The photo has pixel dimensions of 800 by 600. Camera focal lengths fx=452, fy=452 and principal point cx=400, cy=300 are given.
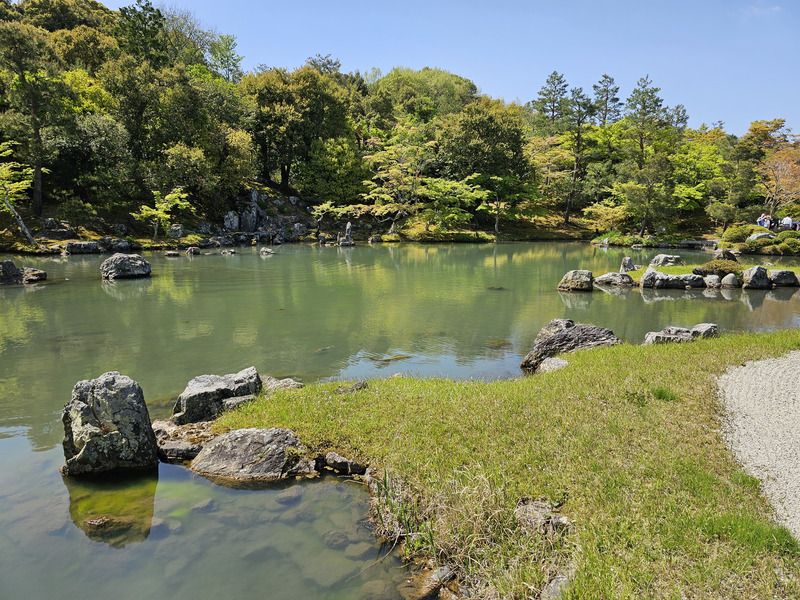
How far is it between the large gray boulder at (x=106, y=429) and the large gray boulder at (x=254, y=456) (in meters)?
0.90

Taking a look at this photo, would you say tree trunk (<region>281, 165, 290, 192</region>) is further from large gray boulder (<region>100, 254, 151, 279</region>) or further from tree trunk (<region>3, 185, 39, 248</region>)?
large gray boulder (<region>100, 254, 151, 279</region>)

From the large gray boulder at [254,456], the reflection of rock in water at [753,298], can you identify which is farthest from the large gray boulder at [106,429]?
the reflection of rock in water at [753,298]

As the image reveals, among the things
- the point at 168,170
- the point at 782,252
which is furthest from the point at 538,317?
the point at 168,170

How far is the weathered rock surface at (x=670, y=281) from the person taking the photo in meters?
24.6

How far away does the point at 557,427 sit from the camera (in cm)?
655

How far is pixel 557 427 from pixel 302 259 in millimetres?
32161

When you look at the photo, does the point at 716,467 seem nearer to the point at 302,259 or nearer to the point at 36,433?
the point at 36,433

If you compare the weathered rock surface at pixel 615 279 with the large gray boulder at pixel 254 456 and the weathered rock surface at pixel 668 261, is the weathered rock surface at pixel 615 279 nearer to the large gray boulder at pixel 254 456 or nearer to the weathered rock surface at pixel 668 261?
the weathered rock surface at pixel 668 261

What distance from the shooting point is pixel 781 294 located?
23.0 meters

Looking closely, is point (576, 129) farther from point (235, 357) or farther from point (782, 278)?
point (235, 357)

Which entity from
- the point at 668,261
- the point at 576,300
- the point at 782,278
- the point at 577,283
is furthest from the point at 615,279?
the point at 782,278

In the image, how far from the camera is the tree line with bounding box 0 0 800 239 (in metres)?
39.3

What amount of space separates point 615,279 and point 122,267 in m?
28.3

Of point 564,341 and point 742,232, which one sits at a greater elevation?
point 742,232
